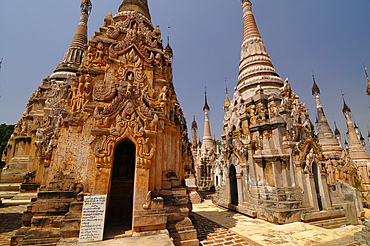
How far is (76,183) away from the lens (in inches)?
222

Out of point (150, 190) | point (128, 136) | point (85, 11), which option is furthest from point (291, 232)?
point (85, 11)

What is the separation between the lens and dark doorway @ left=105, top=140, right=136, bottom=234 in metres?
7.53

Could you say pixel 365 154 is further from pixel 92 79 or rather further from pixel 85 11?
pixel 85 11

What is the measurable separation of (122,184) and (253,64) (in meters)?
13.1

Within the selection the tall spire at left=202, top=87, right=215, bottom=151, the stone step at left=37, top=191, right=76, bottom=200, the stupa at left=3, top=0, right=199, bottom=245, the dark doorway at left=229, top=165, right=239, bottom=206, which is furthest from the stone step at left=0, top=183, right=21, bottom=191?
the tall spire at left=202, top=87, right=215, bottom=151

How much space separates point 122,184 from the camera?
7855 mm

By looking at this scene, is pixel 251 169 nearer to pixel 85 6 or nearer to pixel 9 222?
pixel 9 222

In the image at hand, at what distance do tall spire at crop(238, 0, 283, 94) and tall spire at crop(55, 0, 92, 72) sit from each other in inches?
656

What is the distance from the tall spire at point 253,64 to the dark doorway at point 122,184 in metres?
10.2

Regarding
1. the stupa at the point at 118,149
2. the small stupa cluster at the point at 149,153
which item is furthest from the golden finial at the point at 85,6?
the stupa at the point at 118,149

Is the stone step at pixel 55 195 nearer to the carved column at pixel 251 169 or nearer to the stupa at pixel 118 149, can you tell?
the stupa at pixel 118 149

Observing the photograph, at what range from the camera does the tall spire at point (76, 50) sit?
1962cm

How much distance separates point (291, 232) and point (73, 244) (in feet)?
25.0

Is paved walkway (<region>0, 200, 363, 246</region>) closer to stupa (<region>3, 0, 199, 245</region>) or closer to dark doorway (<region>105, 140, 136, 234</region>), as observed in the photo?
stupa (<region>3, 0, 199, 245</region>)
